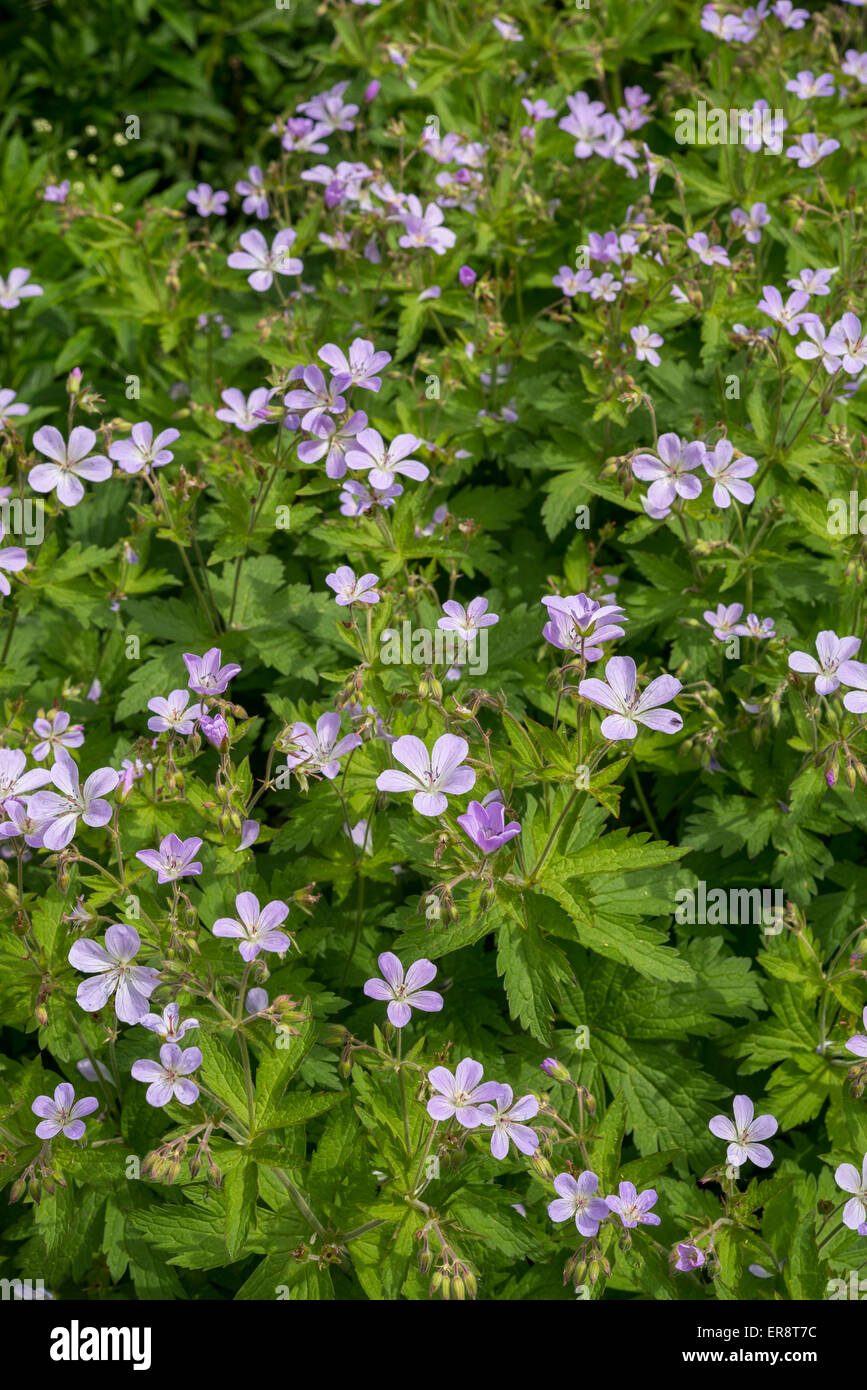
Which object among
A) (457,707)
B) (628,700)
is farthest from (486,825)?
(628,700)

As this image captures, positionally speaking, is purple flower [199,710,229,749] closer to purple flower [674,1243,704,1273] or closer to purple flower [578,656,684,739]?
purple flower [578,656,684,739]

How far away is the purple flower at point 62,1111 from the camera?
314 cm

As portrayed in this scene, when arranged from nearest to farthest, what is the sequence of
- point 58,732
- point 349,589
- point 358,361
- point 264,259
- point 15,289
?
point 349,589
point 58,732
point 358,361
point 264,259
point 15,289

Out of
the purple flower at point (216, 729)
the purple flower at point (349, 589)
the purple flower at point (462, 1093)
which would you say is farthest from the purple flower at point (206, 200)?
the purple flower at point (462, 1093)

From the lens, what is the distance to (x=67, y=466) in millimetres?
4074

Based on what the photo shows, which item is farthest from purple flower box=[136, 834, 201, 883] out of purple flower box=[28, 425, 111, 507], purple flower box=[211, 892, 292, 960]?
purple flower box=[28, 425, 111, 507]

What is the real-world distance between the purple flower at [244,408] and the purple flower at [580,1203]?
266cm

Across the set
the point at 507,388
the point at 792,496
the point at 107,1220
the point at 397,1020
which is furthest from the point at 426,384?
the point at 107,1220

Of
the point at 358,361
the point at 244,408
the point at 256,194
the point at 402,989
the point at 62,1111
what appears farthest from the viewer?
the point at 256,194

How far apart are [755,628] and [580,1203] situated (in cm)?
195

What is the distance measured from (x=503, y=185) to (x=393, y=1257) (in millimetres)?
4398

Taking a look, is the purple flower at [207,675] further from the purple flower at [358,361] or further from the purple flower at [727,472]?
the purple flower at [727,472]

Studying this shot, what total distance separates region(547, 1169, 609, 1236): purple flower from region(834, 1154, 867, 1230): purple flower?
25.4 inches

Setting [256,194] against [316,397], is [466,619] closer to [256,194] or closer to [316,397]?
[316,397]
